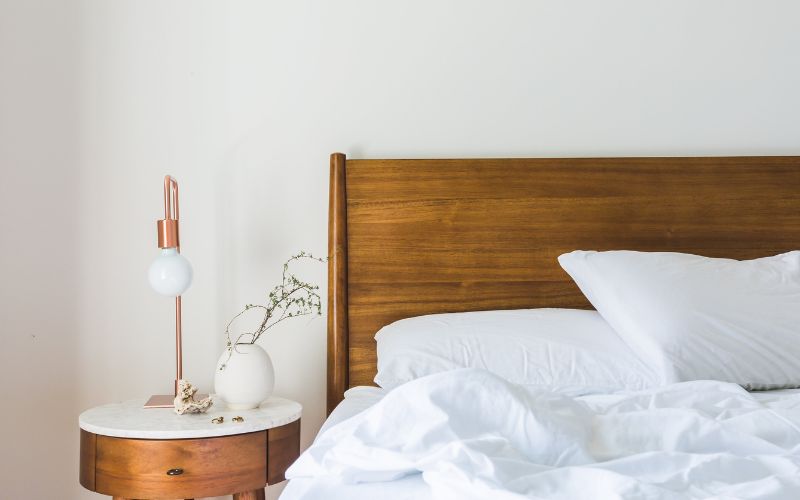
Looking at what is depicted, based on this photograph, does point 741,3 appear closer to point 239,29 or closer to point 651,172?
point 651,172

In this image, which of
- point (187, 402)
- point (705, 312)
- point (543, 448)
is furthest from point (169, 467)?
point (705, 312)

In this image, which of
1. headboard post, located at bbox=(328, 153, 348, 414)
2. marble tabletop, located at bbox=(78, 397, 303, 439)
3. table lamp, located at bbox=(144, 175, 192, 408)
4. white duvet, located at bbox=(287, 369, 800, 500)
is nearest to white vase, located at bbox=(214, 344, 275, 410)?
marble tabletop, located at bbox=(78, 397, 303, 439)

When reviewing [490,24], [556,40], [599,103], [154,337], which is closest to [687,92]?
[599,103]

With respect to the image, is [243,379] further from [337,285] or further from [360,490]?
[360,490]

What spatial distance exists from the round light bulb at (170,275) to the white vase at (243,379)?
20cm

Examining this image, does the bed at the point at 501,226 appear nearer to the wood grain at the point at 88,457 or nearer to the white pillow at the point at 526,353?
the white pillow at the point at 526,353

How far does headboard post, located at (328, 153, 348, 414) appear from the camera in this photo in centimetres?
213

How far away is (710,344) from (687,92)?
965mm

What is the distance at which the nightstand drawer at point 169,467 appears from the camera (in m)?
1.70

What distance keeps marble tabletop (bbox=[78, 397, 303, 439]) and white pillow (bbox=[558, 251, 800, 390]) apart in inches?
31.1

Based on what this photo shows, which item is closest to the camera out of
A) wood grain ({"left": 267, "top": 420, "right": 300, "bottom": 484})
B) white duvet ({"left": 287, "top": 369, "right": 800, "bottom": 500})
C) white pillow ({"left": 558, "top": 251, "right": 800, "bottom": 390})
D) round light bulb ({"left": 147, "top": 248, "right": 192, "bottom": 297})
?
white duvet ({"left": 287, "top": 369, "right": 800, "bottom": 500})

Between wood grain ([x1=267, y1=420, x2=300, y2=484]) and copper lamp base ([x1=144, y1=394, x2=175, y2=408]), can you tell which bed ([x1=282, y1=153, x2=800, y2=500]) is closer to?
wood grain ([x1=267, y1=420, x2=300, y2=484])

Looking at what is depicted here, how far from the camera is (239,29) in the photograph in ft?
7.47

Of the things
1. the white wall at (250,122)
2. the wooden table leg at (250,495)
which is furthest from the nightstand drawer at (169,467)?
the white wall at (250,122)
